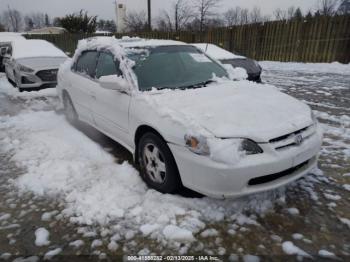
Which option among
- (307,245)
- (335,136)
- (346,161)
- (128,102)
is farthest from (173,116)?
(335,136)

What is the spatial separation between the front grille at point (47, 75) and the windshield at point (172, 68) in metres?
5.98

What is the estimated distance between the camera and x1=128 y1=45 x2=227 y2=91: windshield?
13.1 feet

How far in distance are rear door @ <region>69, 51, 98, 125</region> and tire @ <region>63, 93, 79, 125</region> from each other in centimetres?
29

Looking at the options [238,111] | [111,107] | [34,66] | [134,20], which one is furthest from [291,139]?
[134,20]

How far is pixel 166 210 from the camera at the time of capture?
3.20 metres

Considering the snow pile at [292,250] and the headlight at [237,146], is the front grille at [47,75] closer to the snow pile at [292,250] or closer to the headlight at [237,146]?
the headlight at [237,146]

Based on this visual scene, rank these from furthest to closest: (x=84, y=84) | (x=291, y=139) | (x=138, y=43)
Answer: (x=84, y=84)
(x=138, y=43)
(x=291, y=139)

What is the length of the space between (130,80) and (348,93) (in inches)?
271

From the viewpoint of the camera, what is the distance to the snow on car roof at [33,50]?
10.2 meters

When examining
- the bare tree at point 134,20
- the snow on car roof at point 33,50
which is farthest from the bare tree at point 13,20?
the snow on car roof at point 33,50

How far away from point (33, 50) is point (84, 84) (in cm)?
687

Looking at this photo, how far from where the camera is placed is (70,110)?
6.04 m

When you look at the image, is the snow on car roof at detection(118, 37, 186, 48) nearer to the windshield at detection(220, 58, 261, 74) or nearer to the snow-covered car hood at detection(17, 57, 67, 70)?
the windshield at detection(220, 58, 261, 74)

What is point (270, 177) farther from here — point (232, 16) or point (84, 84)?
point (232, 16)
